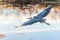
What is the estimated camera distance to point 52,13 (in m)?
1.35

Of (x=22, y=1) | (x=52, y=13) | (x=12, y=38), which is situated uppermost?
(x=22, y=1)

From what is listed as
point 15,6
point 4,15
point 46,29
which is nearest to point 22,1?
point 15,6

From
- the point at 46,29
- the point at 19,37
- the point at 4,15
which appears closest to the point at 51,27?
the point at 46,29

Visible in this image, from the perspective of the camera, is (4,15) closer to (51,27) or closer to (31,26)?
(31,26)

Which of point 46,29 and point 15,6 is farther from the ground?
point 15,6

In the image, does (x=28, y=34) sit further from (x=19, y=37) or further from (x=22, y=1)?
(x=22, y=1)

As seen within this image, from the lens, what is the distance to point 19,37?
1.32 metres

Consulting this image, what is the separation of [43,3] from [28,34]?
0.26m

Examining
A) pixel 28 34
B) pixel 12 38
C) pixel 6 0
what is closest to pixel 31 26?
pixel 28 34

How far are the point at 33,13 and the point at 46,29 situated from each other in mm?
159

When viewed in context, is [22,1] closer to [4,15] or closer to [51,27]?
[4,15]

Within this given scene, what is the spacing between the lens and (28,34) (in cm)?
133

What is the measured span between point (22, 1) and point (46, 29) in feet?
0.92

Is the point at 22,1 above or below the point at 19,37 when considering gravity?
above
